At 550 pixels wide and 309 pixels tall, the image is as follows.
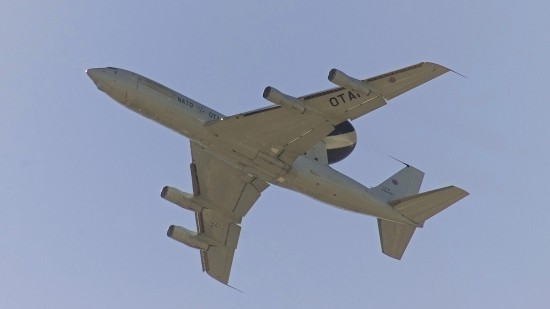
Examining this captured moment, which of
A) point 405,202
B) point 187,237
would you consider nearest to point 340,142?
point 405,202

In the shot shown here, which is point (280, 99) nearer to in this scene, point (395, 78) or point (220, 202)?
point (395, 78)

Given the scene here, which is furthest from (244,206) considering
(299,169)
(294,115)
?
(294,115)

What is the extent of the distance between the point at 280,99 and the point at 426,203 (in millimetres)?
12619

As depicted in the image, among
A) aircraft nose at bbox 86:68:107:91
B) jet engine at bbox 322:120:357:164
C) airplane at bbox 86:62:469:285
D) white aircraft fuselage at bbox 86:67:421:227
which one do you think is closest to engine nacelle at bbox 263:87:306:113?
airplane at bbox 86:62:469:285

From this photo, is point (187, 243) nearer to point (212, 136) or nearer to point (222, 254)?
point (222, 254)

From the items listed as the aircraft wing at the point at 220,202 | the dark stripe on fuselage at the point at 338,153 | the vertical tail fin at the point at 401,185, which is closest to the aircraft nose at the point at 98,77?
the aircraft wing at the point at 220,202

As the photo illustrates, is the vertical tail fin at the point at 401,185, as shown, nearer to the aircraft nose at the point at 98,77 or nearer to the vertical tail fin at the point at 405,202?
the vertical tail fin at the point at 405,202

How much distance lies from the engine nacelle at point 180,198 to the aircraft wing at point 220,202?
387 mm

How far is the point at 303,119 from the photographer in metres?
56.7

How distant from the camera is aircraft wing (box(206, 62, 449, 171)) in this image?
53.6 m

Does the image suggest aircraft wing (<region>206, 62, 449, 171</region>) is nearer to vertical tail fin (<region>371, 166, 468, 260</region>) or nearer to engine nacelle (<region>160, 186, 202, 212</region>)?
vertical tail fin (<region>371, 166, 468, 260</region>)

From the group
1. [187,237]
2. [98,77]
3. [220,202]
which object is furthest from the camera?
[187,237]

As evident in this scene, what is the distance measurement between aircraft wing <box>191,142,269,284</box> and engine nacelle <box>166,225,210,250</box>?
324mm

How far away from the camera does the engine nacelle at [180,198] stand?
67.0 meters
